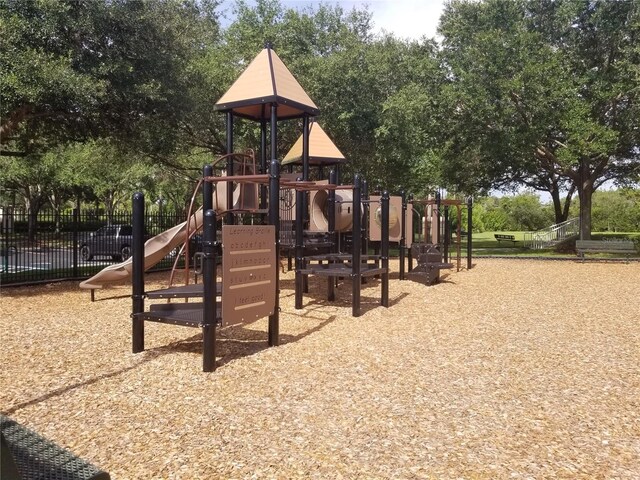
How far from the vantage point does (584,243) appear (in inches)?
747

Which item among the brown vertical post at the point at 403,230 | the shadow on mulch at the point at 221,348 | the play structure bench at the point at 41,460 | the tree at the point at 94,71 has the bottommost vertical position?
the shadow on mulch at the point at 221,348

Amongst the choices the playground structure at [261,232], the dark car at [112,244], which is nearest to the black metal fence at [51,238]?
the dark car at [112,244]

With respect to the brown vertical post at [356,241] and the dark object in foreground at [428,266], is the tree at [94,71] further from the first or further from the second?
the dark object in foreground at [428,266]

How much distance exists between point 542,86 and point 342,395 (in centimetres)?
1757

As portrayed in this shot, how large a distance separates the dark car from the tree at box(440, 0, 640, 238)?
1394 cm

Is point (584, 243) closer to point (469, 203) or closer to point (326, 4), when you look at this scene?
point (469, 203)

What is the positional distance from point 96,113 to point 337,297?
6399 millimetres

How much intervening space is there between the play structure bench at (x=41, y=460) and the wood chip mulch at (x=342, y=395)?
834mm

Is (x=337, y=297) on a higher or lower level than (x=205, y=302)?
lower

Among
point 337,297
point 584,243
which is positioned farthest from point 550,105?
point 337,297

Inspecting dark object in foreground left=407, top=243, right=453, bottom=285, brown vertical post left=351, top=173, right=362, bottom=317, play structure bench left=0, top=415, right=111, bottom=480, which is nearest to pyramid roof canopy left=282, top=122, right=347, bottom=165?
dark object in foreground left=407, top=243, right=453, bottom=285

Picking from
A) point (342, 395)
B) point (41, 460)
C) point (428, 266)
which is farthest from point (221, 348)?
point (428, 266)

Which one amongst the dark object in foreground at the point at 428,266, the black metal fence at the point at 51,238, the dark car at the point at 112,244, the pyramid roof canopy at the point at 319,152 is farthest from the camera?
the dark car at the point at 112,244

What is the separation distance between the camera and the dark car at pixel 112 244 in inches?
777
